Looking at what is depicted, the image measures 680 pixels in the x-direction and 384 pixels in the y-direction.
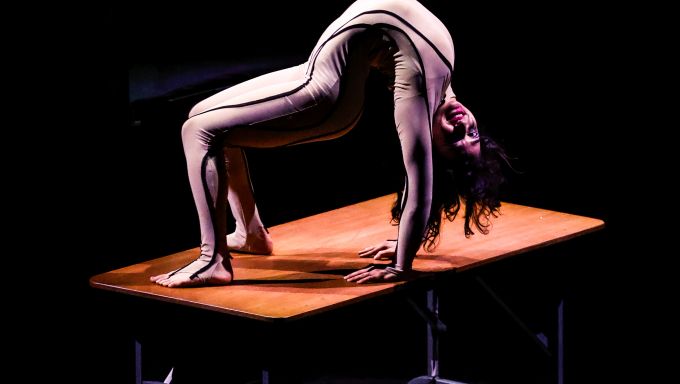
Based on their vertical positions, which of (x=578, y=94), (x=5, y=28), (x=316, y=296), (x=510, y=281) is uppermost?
(x=5, y=28)

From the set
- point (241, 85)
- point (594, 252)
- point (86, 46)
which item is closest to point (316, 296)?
point (241, 85)

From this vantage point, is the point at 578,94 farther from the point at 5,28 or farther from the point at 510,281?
the point at 5,28

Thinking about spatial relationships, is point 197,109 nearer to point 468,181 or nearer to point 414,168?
point 414,168

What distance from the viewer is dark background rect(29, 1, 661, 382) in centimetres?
496

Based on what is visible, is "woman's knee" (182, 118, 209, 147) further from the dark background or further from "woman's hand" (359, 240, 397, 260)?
"woman's hand" (359, 240, 397, 260)

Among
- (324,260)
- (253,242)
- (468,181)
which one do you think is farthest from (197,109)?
(468,181)

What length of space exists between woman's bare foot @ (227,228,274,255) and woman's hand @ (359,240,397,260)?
304mm

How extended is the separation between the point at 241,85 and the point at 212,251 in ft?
1.71

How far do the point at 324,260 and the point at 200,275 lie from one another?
53cm

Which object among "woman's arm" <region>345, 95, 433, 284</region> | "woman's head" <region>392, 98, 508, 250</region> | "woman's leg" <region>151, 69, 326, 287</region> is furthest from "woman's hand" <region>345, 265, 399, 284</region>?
"woman's leg" <region>151, 69, 326, 287</region>

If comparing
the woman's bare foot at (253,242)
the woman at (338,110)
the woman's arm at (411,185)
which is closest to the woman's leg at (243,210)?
the woman's bare foot at (253,242)

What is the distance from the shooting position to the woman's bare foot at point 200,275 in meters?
4.76

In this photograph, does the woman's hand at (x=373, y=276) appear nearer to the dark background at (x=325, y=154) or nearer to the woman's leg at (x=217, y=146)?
the dark background at (x=325, y=154)

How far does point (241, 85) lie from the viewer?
4.91 m
